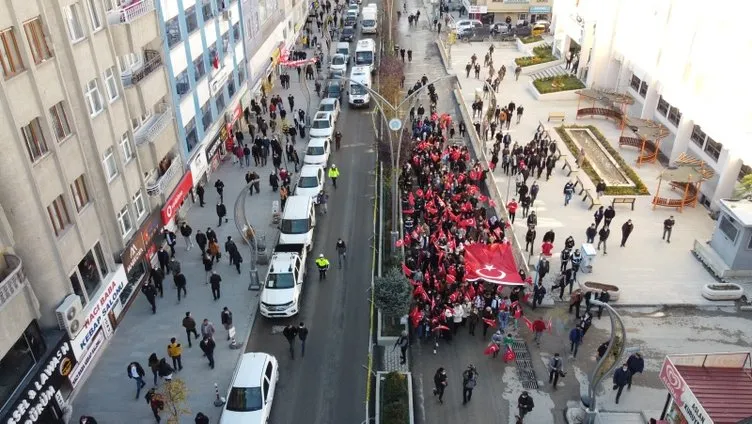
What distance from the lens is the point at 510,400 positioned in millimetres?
18875

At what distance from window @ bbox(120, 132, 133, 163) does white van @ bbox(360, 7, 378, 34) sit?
43001 millimetres

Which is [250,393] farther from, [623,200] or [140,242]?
[623,200]

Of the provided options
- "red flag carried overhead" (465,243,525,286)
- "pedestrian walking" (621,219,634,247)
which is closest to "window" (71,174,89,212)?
"red flag carried overhead" (465,243,525,286)

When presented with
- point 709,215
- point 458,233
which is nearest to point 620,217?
point 709,215

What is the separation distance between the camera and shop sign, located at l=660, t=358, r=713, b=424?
46.8ft

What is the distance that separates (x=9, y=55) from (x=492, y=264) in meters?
17.1

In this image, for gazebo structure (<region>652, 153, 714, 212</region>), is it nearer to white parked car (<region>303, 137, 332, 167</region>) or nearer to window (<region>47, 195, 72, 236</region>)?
white parked car (<region>303, 137, 332, 167</region>)

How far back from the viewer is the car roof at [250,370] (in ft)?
58.2

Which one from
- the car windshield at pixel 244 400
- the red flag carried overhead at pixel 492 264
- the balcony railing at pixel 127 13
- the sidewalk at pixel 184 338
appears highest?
the balcony railing at pixel 127 13

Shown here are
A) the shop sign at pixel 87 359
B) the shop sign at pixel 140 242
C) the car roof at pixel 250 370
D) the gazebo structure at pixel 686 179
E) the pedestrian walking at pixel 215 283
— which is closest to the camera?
the car roof at pixel 250 370

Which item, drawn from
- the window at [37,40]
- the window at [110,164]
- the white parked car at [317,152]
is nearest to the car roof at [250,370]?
the window at [110,164]

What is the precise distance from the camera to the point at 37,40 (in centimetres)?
1670

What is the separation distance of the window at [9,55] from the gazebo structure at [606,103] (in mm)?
34360

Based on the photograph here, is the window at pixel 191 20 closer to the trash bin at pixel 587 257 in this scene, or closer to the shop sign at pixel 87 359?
the shop sign at pixel 87 359
